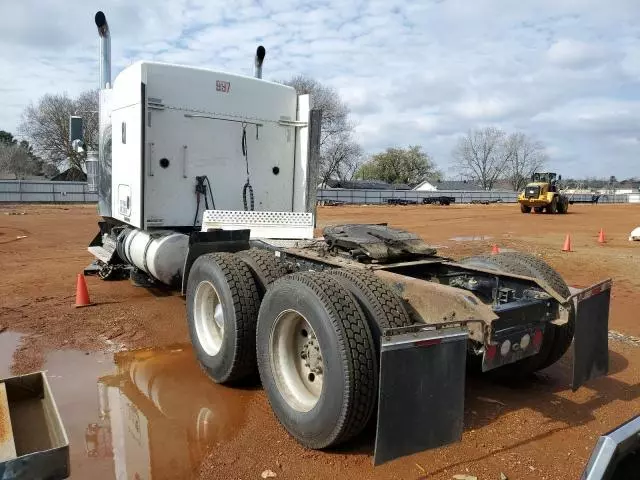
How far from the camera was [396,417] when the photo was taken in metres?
3.13

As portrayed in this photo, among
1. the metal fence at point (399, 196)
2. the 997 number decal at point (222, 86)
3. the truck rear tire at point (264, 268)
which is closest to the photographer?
the truck rear tire at point (264, 268)

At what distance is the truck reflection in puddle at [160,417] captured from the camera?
356cm

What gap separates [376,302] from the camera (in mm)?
3637

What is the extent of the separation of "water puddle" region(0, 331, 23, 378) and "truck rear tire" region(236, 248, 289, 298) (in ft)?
8.33

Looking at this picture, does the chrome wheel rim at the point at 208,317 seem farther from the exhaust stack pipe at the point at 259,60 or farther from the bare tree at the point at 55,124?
the bare tree at the point at 55,124

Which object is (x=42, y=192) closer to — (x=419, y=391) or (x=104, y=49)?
(x=104, y=49)

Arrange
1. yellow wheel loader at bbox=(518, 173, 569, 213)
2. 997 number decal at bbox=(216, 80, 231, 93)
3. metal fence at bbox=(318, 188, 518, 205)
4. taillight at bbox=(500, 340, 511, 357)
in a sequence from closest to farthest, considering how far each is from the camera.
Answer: taillight at bbox=(500, 340, 511, 357) < 997 number decal at bbox=(216, 80, 231, 93) < yellow wheel loader at bbox=(518, 173, 569, 213) < metal fence at bbox=(318, 188, 518, 205)

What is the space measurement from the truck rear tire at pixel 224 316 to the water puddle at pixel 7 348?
1.82 metres

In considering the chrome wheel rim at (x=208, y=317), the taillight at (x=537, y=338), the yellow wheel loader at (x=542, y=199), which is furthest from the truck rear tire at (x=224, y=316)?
the yellow wheel loader at (x=542, y=199)

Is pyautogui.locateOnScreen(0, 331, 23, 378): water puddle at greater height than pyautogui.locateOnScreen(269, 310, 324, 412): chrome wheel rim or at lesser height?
lesser

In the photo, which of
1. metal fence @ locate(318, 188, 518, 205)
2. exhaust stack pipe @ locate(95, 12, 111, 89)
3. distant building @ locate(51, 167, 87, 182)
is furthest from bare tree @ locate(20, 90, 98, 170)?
exhaust stack pipe @ locate(95, 12, 111, 89)

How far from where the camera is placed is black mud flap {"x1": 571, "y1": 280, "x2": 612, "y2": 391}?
3891 millimetres

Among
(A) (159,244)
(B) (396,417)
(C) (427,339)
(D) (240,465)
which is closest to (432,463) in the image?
(B) (396,417)

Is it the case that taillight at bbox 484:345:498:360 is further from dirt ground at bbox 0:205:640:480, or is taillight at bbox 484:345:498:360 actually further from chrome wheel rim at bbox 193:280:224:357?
chrome wheel rim at bbox 193:280:224:357
